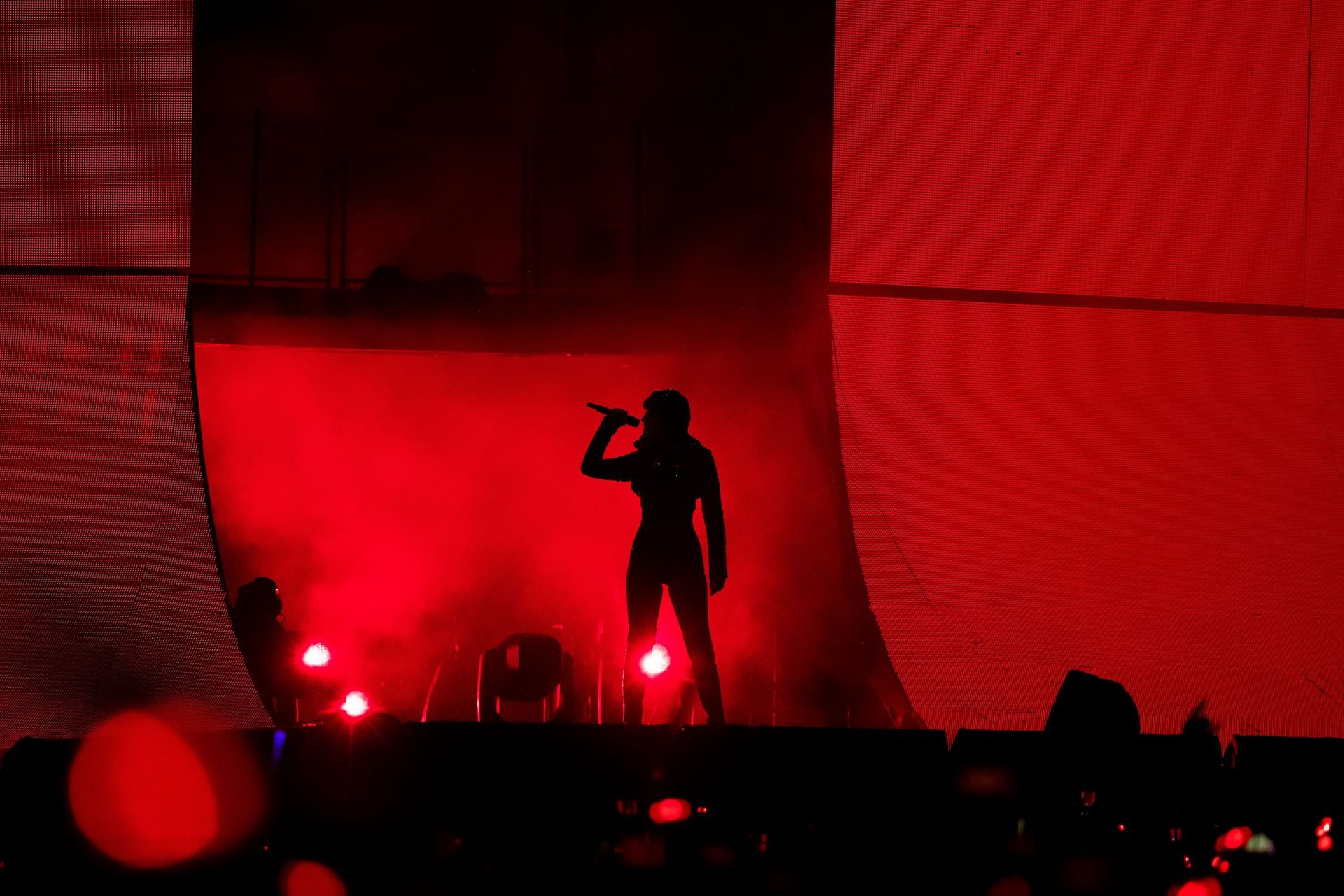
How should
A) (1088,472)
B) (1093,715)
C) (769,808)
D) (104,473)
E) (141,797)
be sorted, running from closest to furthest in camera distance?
(141,797), (769,808), (1093,715), (104,473), (1088,472)

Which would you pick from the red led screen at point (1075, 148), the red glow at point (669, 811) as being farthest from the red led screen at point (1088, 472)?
the red glow at point (669, 811)

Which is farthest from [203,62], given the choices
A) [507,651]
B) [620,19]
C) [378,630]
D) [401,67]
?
[507,651]

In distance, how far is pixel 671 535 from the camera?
3.27 metres

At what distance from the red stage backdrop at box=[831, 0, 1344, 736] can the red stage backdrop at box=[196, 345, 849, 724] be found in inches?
34.6

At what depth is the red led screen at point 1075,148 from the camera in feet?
14.4

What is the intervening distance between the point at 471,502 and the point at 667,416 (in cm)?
257

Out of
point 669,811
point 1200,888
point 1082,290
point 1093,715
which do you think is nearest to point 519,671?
point 669,811

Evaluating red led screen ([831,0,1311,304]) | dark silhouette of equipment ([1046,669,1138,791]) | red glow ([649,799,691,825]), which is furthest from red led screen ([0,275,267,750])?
dark silhouette of equipment ([1046,669,1138,791])

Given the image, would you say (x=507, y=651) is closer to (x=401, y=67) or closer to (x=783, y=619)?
(x=783, y=619)

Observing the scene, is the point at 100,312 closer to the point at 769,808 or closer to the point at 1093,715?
the point at 769,808

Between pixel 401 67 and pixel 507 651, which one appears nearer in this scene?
pixel 507 651

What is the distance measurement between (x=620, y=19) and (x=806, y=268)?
1.56 meters

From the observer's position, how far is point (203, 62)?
528 centimetres

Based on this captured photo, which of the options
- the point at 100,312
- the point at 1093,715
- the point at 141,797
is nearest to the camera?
the point at 141,797
